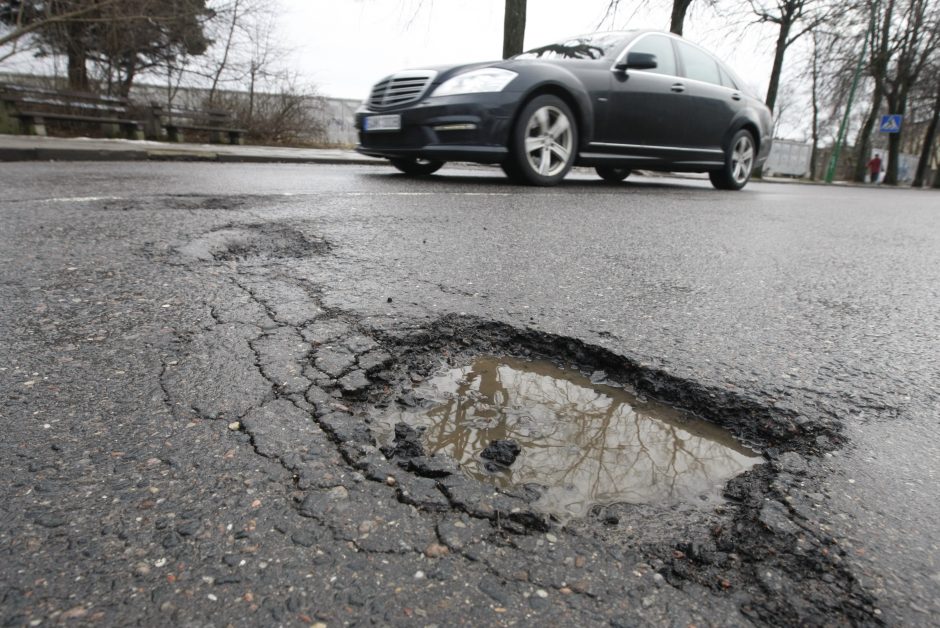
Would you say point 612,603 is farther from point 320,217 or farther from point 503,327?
point 320,217

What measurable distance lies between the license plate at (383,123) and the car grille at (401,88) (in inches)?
5.4

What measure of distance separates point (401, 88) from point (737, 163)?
497 cm

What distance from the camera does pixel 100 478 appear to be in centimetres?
106

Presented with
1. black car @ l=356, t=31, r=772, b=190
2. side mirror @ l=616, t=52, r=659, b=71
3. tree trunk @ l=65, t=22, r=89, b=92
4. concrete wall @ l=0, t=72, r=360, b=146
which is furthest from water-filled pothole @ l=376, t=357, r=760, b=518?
tree trunk @ l=65, t=22, r=89, b=92

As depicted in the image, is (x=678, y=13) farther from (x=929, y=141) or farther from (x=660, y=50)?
(x=929, y=141)

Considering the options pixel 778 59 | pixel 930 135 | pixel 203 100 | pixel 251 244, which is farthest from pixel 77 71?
pixel 930 135

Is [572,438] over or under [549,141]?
under

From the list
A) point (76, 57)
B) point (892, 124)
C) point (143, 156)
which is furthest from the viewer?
point (892, 124)

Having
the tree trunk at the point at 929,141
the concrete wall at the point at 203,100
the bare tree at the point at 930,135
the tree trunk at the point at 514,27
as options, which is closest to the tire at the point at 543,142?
the tree trunk at the point at 514,27

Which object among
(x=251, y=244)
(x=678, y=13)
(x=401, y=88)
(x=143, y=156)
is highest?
(x=678, y=13)

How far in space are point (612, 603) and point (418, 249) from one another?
229cm

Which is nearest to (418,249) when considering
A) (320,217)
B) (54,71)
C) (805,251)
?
(320,217)

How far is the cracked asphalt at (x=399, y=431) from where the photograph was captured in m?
0.86

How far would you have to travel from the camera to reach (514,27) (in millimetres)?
10852
